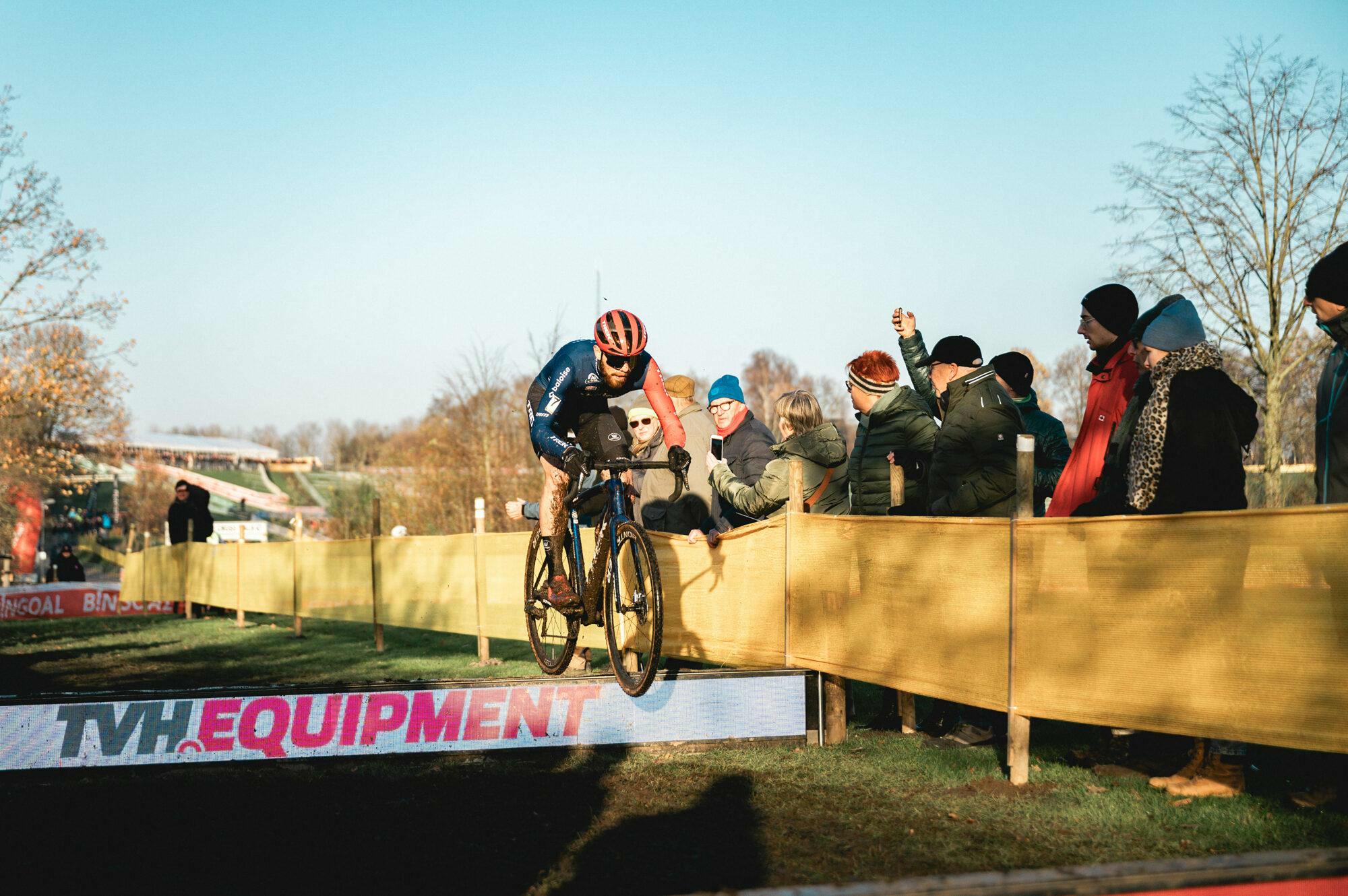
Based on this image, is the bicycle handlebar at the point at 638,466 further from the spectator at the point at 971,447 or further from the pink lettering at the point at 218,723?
the pink lettering at the point at 218,723

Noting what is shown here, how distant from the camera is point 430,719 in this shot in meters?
6.63

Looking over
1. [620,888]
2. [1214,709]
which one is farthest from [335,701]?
[1214,709]

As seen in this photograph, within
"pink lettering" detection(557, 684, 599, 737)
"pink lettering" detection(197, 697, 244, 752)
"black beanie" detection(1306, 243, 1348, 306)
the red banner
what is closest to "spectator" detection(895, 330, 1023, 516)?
"black beanie" detection(1306, 243, 1348, 306)

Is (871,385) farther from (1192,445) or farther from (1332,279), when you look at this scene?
(1332,279)

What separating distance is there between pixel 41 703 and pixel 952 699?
5.18m

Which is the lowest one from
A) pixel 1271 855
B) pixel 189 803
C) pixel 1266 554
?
pixel 189 803

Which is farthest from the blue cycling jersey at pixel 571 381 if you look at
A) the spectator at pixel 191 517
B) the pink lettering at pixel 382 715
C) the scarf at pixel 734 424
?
the spectator at pixel 191 517

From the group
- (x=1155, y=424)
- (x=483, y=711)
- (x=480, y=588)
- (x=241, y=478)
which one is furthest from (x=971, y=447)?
(x=241, y=478)

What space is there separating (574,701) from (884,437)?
107 inches

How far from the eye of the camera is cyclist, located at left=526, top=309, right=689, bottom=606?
6.73m

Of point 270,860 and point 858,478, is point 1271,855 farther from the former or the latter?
point 858,478

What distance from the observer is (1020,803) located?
17.5ft

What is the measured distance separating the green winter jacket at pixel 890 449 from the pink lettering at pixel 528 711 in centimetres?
249

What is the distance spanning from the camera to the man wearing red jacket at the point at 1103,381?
6168 mm
